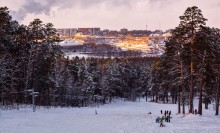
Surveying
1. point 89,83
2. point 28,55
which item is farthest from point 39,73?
point 89,83

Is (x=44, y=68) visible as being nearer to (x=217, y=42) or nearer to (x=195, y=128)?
(x=217, y=42)

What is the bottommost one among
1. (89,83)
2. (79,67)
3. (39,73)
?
(89,83)

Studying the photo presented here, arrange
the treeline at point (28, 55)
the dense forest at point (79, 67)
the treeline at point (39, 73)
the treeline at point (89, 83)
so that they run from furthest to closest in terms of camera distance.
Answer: the treeline at point (89, 83) → the treeline at point (28, 55) → the treeline at point (39, 73) → the dense forest at point (79, 67)

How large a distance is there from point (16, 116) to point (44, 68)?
22.9m

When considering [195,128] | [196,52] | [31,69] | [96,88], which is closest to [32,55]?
[31,69]

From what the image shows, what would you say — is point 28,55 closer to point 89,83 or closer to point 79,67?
point 89,83

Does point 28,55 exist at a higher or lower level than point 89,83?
higher

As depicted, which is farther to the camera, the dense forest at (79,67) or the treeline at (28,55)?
the treeline at (28,55)

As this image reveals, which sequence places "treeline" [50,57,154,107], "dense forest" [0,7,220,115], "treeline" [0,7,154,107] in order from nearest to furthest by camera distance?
"dense forest" [0,7,220,115] → "treeline" [0,7,154,107] → "treeline" [50,57,154,107]

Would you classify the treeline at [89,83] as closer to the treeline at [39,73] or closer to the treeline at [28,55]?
the treeline at [39,73]

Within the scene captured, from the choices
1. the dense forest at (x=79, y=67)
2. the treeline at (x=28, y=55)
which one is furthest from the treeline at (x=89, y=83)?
the treeline at (x=28, y=55)

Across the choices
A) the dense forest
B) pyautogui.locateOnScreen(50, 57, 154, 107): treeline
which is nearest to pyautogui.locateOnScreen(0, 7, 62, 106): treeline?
the dense forest

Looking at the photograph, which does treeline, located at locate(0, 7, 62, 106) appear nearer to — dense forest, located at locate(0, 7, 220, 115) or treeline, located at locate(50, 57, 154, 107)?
dense forest, located at locate(0, 7, 220, 115)

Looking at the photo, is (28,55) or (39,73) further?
(39,73)
